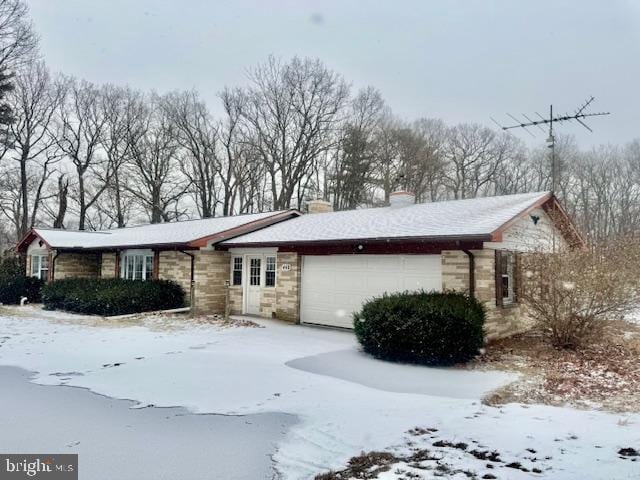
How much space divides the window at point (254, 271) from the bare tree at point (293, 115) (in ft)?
52.8

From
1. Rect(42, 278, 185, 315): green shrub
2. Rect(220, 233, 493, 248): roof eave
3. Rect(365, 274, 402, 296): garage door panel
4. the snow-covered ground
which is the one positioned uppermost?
Rect(220, 233, 493, 248): roof eave

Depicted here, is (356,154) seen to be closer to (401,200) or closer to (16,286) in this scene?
(401,200)

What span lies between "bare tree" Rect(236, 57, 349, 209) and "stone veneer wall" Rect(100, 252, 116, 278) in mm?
13308

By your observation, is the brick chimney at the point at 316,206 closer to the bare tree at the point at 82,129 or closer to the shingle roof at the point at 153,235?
the shingle roof at the point at 153,235

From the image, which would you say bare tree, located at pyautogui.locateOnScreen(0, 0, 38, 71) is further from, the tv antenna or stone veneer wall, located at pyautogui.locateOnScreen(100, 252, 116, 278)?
the tv antenna

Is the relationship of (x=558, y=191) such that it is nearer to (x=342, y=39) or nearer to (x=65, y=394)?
(x=342, y=39)

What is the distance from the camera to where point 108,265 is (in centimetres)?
1928

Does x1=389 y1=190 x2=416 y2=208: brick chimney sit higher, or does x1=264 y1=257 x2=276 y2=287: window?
x1=389 y1=190 x2=416 y2=208: brick chimney

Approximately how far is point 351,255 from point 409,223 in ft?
5.97

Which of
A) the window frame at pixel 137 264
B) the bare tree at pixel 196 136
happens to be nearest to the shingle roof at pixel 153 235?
the window frame at pixel 137 264

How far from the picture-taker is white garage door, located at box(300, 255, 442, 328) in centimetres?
1076

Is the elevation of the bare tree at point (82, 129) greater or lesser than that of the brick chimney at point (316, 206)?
greater

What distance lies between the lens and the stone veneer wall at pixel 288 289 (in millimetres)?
13266

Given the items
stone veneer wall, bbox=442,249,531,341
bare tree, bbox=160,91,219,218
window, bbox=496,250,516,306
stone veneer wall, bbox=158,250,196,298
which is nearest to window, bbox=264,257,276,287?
stone veneer wall, bbox=158,250,196,298
